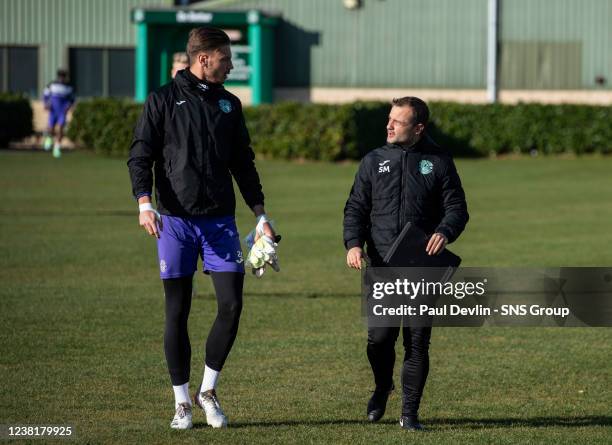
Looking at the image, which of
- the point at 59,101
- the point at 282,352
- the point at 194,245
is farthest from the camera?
the point at 59,101

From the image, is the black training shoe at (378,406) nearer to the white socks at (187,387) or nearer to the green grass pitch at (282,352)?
the green grass pitch at (282,352)

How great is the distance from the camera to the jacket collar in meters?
7.18

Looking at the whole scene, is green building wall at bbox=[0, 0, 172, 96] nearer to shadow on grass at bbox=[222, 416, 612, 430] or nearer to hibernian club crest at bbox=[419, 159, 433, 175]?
shadow on grass at bbox=[222, 416, 612, 430]

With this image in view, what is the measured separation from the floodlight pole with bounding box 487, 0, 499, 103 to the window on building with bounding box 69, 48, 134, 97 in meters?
13.0

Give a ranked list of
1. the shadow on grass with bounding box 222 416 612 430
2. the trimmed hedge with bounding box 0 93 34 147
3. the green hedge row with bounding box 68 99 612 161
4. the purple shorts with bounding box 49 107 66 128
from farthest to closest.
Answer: the trimmed hedge with bounding box 0 93 34 147
the purple shorts with bounding box 49 107 66 128
the green hedge row with bounding box 68 99 612 161
the shadow on grass with bounding box 222 416 612 430

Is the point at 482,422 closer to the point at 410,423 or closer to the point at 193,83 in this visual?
the point at 410,423

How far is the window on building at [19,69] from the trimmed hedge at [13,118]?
341 inches

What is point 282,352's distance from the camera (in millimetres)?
9859

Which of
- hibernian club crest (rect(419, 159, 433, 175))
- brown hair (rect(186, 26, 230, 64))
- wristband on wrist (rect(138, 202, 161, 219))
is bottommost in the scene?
wristband on wrist (rect(138, 202, 161, 219))

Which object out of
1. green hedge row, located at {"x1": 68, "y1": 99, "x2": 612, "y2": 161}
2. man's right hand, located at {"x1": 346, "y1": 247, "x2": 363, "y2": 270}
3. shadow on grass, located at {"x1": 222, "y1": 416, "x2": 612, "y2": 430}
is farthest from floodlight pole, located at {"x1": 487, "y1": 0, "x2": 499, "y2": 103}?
man's right hand, located at {"x1": 346, "y1": 247, "x2": 363, "y2": 270}

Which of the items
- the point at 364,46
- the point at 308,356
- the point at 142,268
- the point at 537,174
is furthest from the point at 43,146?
the point at 308,356

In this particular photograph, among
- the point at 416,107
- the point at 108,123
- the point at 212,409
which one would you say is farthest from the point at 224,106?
the point at 108,123

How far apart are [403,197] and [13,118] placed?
3050 cm

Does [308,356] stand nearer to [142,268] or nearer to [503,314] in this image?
[503,314]
